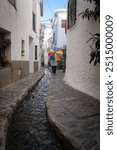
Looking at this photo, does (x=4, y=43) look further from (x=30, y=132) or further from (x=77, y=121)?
(x=77, y=121)

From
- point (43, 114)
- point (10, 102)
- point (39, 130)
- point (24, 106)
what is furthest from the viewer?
point (24, 106)

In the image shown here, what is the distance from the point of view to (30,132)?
14.8ft

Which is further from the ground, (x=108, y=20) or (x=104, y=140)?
(x=108, y=20)

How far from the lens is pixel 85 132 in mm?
3760

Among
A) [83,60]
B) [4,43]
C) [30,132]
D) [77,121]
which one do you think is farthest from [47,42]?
[77,121]

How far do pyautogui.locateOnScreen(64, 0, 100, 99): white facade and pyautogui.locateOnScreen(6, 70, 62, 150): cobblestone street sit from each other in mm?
1561

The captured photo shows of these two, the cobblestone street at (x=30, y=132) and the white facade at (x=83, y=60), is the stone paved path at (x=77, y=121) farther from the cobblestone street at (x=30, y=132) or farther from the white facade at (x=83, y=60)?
the white facade at (x=83, y=60)

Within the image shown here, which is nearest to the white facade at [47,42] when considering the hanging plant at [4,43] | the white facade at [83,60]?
the hanging plant at [4,43]

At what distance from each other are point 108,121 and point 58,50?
15.3m

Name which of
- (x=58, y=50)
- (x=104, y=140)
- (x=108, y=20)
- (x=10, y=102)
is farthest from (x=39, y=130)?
(x=58, y=50)

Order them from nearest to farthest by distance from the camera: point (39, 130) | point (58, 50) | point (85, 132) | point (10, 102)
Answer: point (85, 132)
point (39, 130)
point (10, 102)
point (58, 50)

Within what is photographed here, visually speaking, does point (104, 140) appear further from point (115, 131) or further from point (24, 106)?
point (24, 106)

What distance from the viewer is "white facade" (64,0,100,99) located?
634 centimetres

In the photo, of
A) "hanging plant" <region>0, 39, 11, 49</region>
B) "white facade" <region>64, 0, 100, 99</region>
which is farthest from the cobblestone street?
"hanging plant" <region>0, 39, 11, 49</region>
